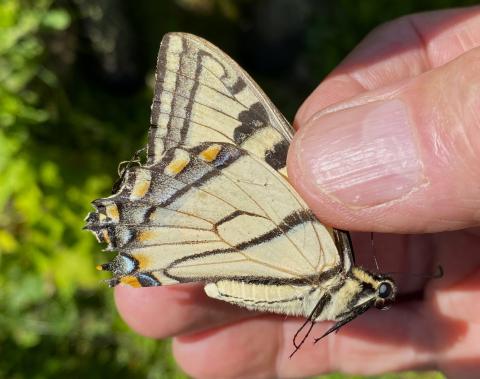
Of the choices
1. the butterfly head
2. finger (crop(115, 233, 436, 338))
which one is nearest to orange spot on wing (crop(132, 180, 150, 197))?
finger (crop(115, 233, 436, 338))

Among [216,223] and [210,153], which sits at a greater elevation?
[210,153]

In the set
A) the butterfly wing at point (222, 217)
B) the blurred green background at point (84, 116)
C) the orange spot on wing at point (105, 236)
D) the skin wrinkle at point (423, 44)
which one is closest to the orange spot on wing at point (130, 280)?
the butterfly wing at point (222, 217)

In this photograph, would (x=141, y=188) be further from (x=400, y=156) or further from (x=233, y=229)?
(x=400, y=156)

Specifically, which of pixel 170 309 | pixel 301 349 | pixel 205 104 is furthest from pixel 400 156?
pixel 301 349

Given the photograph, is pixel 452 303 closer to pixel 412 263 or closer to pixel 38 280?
pixel 412 263

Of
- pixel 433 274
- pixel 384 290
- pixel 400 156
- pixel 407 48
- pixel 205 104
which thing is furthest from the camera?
pixel 433 274

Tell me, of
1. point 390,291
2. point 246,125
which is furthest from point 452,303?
point 246,125
